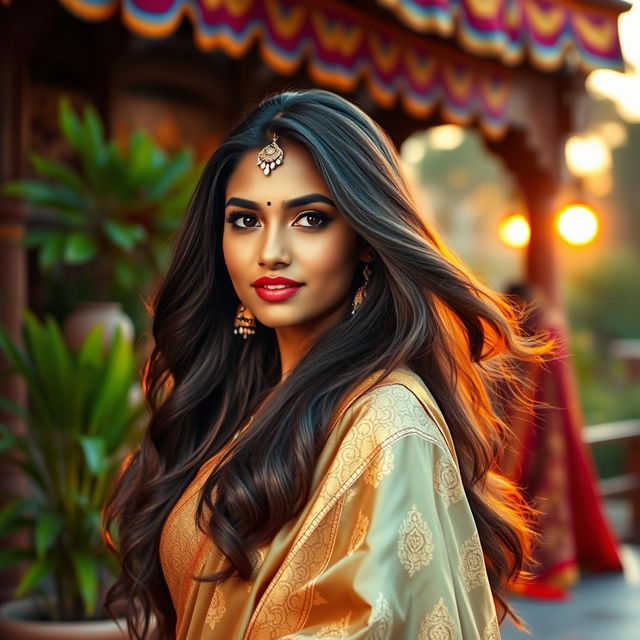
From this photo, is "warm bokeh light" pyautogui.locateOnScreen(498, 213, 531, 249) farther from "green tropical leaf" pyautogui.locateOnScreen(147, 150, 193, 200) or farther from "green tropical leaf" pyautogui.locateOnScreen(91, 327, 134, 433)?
"green tropical leaf" pyautogui.locateOnScreen(91, 327, 134, 433)

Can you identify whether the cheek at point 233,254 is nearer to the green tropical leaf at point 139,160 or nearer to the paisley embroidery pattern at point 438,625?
the paisley embroidery pattern at point 438,625

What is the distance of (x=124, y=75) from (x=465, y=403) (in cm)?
449

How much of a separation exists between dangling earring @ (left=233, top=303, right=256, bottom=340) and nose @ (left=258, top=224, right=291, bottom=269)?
12.1 inches

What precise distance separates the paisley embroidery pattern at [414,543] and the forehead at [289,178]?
0.55 meters

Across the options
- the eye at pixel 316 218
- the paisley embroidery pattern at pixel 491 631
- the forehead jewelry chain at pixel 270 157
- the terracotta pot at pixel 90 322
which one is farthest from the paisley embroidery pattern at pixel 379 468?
the terracotta pot at pixel 90 322

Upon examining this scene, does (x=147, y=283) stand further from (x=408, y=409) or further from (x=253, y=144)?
(x=408, y=409)

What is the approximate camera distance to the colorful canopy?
12.0ft

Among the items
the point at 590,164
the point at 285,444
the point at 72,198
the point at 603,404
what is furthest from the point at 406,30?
the point at 590,164

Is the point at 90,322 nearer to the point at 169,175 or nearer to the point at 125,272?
the point at 125,272

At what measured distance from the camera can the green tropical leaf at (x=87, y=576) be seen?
321 centimetres

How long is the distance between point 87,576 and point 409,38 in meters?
2.79

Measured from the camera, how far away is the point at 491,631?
5.16ft

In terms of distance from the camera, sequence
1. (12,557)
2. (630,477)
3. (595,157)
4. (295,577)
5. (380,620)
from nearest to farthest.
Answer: (380,620) < (295,577) < (12,557) < (630,477) < (595,157)

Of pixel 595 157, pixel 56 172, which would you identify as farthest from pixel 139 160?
pixel 595 157
